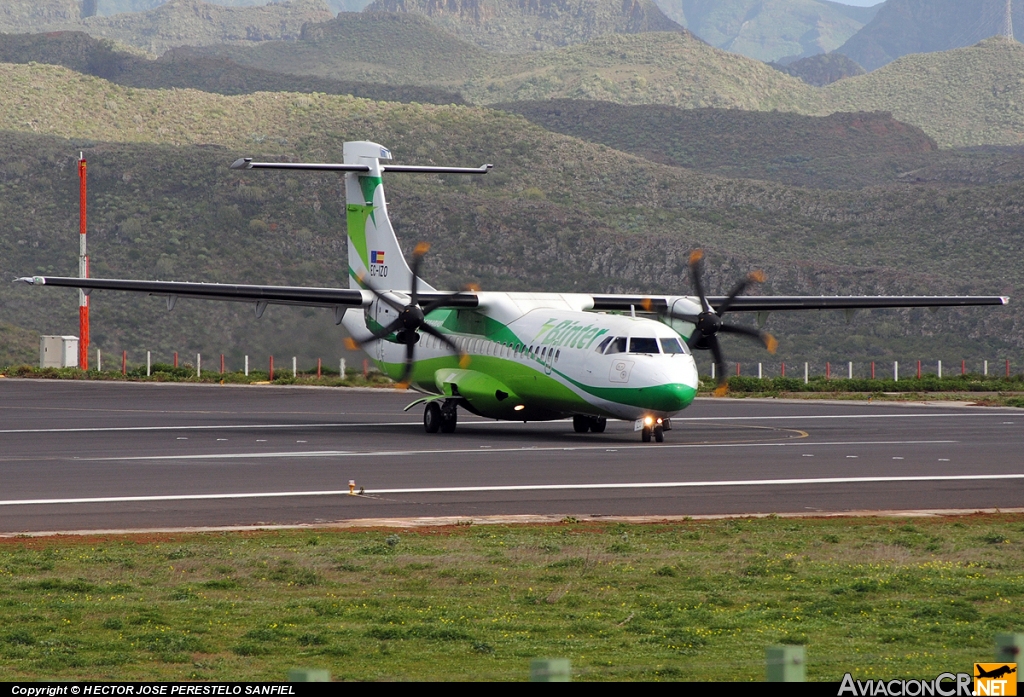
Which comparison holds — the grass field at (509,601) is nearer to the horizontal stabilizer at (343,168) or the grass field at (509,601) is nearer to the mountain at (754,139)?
the horizontal stabilizer at (343,168)

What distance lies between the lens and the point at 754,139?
154 m

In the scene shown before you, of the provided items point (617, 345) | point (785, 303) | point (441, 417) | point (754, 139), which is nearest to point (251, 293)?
point (441, 417)

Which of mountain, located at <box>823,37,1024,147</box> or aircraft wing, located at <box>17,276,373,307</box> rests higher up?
mountain, located at <box>823,37,1024,147</box>

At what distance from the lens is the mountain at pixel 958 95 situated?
179 meters

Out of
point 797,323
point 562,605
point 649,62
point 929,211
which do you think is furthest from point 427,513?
point 649,62

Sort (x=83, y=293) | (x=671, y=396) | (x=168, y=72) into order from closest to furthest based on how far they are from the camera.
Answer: (x=671, y=396)
(x=83, y=293)
(x=168, y=72)

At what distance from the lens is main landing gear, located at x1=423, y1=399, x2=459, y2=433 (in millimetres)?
32312

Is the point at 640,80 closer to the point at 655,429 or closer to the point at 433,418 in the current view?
the point at 433,418

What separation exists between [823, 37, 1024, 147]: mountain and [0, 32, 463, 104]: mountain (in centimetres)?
6505

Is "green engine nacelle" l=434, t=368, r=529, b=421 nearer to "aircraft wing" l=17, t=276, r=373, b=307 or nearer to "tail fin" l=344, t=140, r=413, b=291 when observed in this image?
"aircraft wing" l=17, t=276, r=373, b=307

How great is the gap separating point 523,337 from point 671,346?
164 inches

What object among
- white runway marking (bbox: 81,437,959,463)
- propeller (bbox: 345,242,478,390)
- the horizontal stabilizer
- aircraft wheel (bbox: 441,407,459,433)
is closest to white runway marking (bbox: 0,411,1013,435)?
aircraft wheel (bbox: 441,407,459,433)

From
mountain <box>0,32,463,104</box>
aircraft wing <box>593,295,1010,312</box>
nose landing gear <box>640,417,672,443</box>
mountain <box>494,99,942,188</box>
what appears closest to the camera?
nose landing gear <box>640,417,672,443</box>

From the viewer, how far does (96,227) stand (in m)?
→ 95.8
